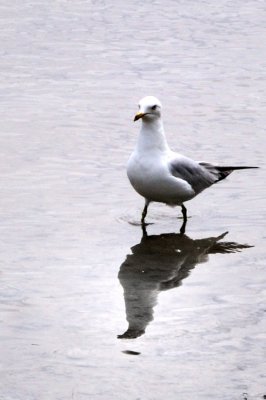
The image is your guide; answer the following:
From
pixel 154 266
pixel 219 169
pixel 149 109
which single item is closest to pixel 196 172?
pixel 219 169

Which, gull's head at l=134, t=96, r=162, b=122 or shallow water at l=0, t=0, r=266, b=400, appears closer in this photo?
shallow water at l=0, t=0, r=266, b=400

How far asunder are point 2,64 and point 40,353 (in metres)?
7.90

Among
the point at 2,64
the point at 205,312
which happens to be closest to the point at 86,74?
the point at 2,64

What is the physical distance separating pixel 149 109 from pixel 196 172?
26.0 inches

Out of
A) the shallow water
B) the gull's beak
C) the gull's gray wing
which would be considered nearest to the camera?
the shallow water

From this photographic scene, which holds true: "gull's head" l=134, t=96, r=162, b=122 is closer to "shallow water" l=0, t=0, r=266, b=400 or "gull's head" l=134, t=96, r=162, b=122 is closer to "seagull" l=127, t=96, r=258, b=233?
"seagull" l=127, t=96, r=258, b=233

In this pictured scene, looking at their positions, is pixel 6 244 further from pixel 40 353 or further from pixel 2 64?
pixel 2 64

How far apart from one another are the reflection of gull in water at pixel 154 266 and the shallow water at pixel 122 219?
16mm

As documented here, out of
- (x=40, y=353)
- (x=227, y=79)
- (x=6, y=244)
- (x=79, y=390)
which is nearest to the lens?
(x=79, y=390)

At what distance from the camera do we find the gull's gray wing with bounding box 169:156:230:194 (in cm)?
911

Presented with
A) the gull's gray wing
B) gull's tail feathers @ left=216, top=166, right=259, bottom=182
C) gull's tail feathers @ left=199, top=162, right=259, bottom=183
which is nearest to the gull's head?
the gull's gray wing

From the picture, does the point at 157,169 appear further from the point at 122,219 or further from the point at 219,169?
the point at 219,169

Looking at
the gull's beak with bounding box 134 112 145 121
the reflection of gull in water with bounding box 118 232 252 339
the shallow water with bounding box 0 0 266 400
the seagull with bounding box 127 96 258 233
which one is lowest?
the reflection of gull in water with bounding box 118 232 252 339

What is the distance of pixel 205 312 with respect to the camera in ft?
23.6
